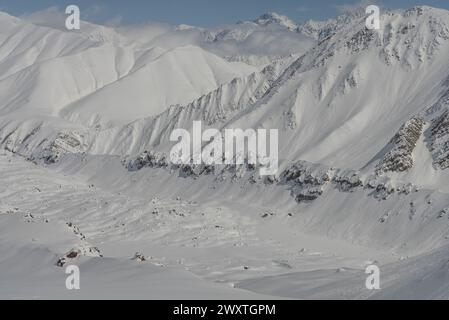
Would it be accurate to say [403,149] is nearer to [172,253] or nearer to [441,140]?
[441,140]

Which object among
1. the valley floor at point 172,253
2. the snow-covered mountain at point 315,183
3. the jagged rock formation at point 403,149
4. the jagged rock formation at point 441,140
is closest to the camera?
the valley floor at point 172,253

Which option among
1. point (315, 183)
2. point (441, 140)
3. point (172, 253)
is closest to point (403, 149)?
point (441, 140)

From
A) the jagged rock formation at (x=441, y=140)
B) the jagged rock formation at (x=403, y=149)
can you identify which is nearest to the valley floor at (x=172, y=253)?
the jagged rock formation at (x=403, y=149)

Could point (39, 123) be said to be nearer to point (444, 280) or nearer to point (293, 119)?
point (293, 119)

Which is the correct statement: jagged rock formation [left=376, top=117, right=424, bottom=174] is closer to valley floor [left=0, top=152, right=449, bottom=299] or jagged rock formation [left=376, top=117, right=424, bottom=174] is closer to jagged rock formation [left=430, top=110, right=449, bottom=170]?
jagged rock formation [left=430, top=110, right=449, bottom=170]

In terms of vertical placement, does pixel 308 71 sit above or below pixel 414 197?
above

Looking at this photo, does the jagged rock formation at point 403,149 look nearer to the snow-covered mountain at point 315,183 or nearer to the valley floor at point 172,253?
the snow-covered mountain at point 315,183

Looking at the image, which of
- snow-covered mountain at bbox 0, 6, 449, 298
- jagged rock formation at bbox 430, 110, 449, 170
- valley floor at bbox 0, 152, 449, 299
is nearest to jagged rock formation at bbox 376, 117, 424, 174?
snow-covered mountain at bbox 0, 6, 449, 298

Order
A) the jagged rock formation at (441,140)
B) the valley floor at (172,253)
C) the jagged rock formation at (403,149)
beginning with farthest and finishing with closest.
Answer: the jagged rock formation at (441,140)
the jagged rock formation at (403,149)
the valley floor at (172,253)

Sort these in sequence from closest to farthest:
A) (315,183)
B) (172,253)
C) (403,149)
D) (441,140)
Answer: (172,253) → (403,149) → (441,140) → (315,183)

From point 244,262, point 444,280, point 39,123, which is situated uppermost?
point 39,123
